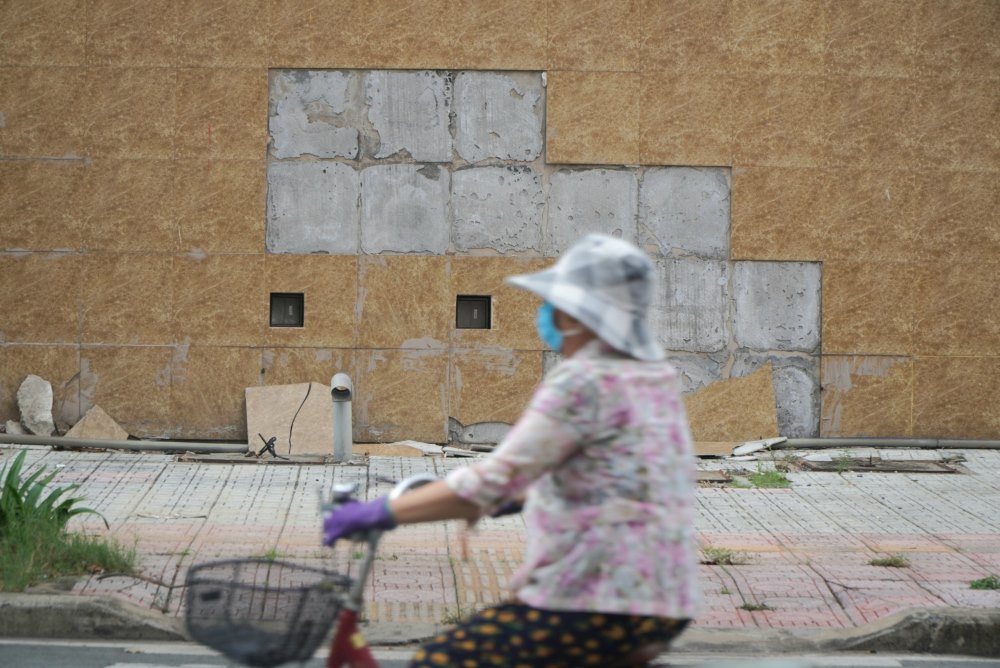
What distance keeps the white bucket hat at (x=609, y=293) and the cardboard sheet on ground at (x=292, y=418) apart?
10.5 m

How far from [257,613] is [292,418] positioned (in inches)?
415

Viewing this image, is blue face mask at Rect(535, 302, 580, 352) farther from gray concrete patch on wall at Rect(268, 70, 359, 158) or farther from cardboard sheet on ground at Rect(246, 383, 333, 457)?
gray concrete patch on wall at Rect(268, 70, 359, 158)

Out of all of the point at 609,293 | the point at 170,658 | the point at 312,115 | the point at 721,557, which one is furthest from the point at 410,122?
the point at 609,293

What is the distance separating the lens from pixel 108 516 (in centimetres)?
978

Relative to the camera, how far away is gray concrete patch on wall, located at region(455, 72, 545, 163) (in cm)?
1402

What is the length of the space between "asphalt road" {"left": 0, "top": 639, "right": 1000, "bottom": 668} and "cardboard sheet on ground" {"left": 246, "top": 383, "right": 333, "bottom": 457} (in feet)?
21.5

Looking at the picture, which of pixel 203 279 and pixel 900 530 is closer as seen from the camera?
pixel 900 530

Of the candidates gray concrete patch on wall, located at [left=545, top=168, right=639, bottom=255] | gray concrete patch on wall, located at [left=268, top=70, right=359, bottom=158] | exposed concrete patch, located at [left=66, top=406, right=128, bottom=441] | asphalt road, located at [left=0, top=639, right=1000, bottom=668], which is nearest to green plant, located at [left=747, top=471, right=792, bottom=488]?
gray concrete patch on wall, located at [left=545, top=168, right=639, bottom=255]

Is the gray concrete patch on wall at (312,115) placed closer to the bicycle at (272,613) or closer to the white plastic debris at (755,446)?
the white plastic debris at (755,446)

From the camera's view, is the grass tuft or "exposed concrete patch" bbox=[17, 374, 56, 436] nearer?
the grass tuft

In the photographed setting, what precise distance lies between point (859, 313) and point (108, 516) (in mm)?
8184

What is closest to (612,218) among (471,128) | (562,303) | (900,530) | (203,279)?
(471,128)

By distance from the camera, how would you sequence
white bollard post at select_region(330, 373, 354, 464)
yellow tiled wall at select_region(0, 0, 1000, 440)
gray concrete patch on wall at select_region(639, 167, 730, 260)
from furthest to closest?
gray concrete patch on wall at select_region(639, 167, 730, 260) → yellow tiled wall at select_region(0, 0, 1000, 440) → white bollard post at select_region(330, 373, 354, 464)

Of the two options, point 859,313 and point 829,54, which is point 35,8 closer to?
point 829,54
